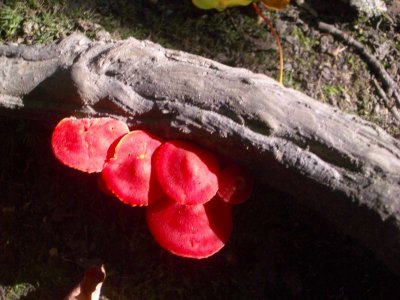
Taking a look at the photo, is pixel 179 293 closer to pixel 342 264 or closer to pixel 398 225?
pixel 342 264

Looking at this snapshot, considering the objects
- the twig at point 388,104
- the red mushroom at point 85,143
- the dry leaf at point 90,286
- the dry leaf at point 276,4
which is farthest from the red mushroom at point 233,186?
the twig at point 388,104

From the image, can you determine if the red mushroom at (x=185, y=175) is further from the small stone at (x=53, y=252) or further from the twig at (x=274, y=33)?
the twig at (x=274, y=33)

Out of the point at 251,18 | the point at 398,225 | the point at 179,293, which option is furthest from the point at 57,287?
the point at 251,18

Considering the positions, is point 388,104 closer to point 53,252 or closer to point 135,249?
point 135,249

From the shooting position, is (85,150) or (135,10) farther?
(135,10)

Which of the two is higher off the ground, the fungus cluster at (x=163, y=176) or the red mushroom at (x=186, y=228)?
the fungus cluster at (x=163, y=176)

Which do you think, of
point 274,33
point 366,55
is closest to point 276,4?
point 274,33
